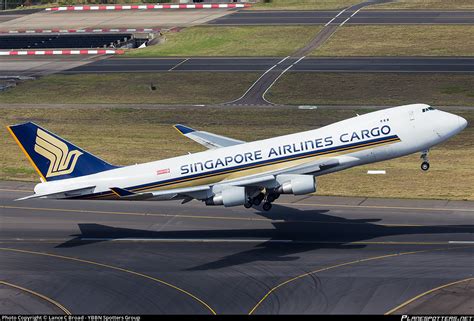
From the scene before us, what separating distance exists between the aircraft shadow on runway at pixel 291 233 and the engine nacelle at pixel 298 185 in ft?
13.6

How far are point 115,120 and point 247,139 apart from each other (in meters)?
20.1

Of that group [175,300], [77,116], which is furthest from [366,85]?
[175,300]

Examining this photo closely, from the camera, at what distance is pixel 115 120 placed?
4252 inches

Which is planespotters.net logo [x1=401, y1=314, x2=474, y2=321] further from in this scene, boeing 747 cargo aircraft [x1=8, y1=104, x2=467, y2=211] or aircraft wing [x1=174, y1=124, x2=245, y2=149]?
aircraft wing [x1=174, y1=124, x2=245, y2=149]

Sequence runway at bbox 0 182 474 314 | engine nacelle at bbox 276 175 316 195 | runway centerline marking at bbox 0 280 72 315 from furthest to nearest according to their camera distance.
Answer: engine nacelle at bbox 276 175 316 195, runway at bbox 0 182 474 314, runway centerline marking at bbox 0 280 72 315

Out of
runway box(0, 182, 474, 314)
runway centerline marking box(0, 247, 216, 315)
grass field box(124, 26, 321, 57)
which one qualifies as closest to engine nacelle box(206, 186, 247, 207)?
runway box(0, 182, 474, 314)

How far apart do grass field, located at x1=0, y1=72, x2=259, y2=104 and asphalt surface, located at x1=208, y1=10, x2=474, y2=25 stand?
33.0 meters

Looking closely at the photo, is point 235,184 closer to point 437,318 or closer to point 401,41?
point 437,318

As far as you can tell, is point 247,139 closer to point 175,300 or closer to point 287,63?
point 287,63

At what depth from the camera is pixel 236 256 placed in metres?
58.2

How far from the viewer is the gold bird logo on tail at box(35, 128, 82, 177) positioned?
59.7 metres

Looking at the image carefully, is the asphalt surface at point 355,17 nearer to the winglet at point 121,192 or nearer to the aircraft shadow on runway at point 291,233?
the aircraft shadow on runway at point 291,233

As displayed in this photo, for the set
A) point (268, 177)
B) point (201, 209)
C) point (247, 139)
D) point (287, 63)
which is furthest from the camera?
point (287, 63)

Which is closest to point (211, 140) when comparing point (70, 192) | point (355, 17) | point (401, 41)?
point (70, 192)
